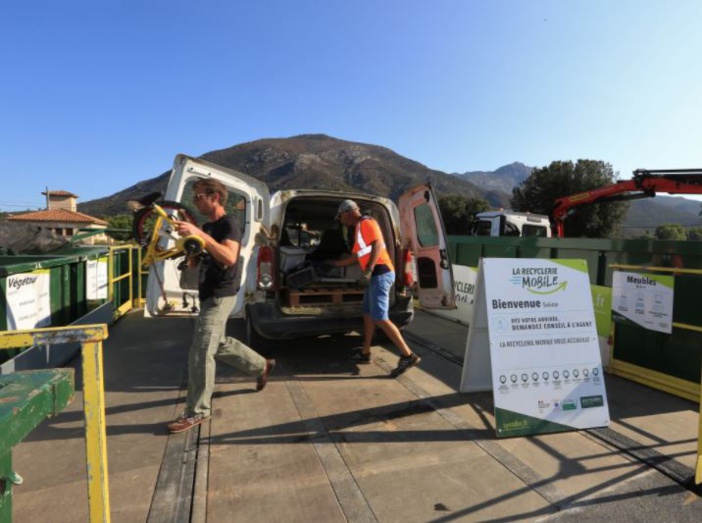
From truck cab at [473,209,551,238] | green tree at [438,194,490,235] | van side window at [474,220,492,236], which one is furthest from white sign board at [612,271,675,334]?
green tree at [438,194,490,235]

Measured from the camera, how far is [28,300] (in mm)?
4340

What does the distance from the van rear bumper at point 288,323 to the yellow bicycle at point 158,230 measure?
4.16 ft

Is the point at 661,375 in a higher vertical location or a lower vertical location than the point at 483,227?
lower

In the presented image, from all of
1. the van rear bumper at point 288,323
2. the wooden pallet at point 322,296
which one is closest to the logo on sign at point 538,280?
the van rear bumper at point 288,323

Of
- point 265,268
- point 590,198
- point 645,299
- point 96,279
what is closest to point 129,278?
point 96,279

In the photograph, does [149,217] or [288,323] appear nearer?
[149,217]

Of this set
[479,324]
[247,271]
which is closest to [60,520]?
[247,271]

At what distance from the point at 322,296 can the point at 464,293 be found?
3167 millimetres

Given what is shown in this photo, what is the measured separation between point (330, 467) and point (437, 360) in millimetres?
2719

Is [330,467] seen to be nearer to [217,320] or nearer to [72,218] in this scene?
[217,320]

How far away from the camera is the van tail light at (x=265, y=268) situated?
4621 mm

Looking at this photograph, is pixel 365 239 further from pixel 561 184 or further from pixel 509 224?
pixel 561 184

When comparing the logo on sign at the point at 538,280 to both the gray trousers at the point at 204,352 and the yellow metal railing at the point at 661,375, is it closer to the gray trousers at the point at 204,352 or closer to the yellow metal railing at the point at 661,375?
the yellow metal railing at the point at 661,375

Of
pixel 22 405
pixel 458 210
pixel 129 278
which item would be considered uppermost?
pixel 458 210
